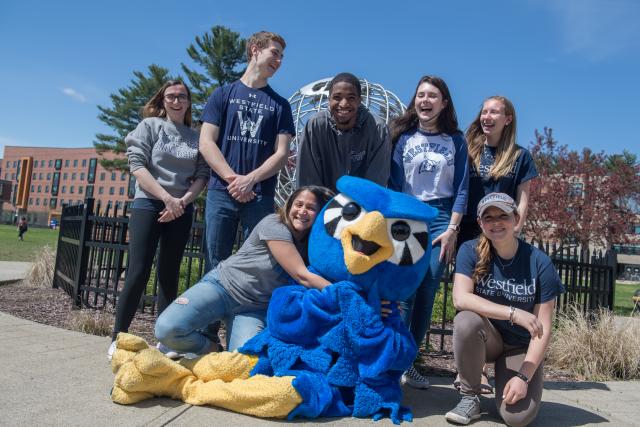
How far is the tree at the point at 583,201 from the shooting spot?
2044cm

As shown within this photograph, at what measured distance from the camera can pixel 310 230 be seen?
3170 mm

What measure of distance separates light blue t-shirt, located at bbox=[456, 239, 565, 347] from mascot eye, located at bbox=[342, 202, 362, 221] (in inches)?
29.8

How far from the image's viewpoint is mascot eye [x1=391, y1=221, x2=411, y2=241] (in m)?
2.78

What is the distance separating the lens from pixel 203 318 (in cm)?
306

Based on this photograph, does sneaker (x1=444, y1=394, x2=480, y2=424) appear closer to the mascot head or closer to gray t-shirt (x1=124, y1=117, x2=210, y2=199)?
the mascot head

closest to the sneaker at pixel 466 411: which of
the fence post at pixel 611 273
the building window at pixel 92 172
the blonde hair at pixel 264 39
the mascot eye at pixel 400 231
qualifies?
the mascot eye at pixel 400 231

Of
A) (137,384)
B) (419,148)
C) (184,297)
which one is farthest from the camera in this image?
(419,148)

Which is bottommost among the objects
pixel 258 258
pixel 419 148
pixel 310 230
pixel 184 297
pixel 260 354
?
pixel 260 354

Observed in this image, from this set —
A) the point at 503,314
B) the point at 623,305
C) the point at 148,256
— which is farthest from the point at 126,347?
the point at 623,305

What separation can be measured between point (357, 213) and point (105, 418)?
5.47 feet

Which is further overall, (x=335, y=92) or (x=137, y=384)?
(x=335, y=92)

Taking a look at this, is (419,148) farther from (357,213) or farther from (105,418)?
(105,418)

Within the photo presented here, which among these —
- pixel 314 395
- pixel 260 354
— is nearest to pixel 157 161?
pixel 260 354

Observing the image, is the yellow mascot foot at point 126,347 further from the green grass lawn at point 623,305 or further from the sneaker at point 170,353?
the green grass lawn at point 623,305
